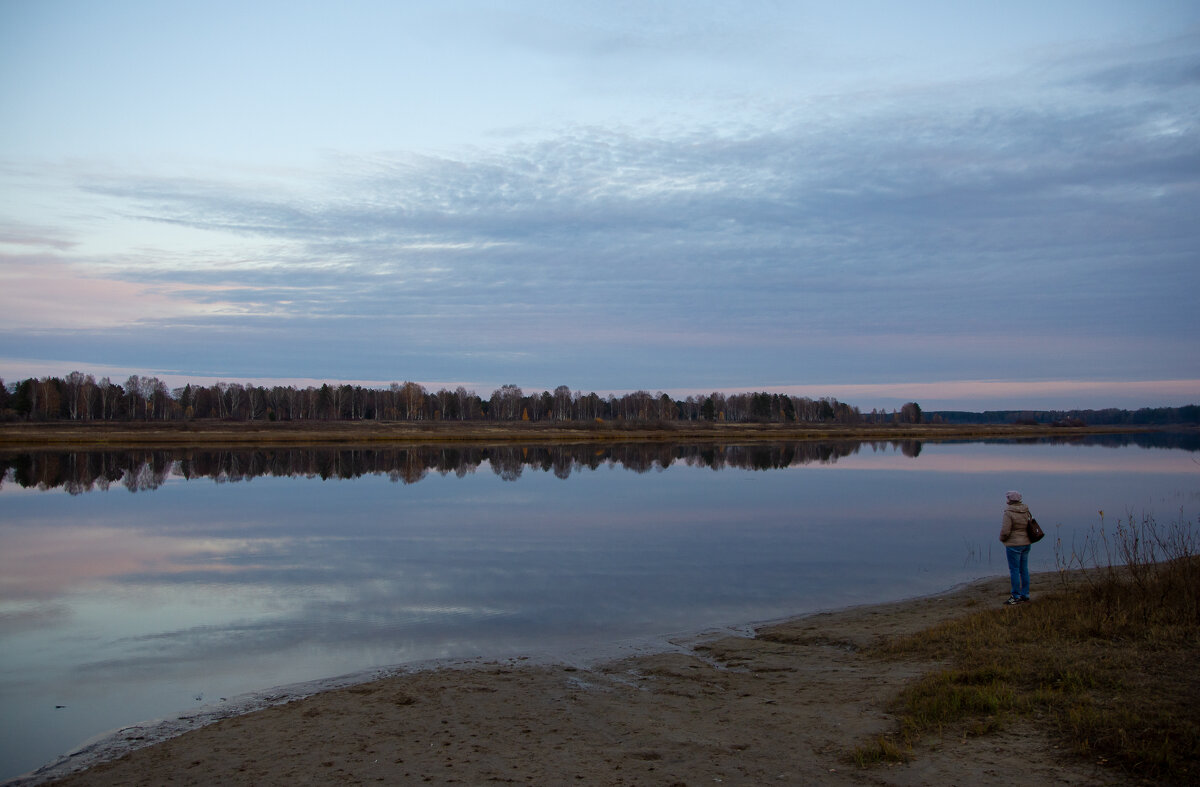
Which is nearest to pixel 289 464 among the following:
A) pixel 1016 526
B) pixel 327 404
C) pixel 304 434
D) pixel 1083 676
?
pixel 304 434

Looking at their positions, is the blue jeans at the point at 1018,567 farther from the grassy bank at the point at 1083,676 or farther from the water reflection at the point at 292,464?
the water reflection at the point at 292,464

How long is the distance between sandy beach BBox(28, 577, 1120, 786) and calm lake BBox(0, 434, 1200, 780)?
1168mm

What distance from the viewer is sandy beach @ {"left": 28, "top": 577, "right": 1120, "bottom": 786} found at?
5816 mm

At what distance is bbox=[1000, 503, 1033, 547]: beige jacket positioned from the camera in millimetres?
11344

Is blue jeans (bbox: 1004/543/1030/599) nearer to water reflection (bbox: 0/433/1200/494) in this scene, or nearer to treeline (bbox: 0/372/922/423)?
water reflection (bbox: 0/433/1200/494)

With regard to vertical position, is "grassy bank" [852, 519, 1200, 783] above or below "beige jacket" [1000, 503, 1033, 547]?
below

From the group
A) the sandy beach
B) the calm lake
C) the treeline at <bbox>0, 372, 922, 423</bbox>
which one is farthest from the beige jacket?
the treeline at <bbox>0, 372, 922, 423</bbox>

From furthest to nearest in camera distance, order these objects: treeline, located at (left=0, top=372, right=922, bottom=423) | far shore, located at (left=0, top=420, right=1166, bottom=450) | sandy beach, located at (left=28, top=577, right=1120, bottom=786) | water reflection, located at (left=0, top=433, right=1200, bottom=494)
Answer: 1. treeline, located at (left=0, top=372, right=922, bottom=423)
2. far shore, located at (left=0, top=420, right=1166, bottom=450)
3. water reflection, located at (left=0, top=433, right=1200, bottom=494)
4. sandy beach, located at (left=28, top=577, right=1120, bottom=786)

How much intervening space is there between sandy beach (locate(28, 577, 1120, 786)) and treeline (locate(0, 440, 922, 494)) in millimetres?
27858

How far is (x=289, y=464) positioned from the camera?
4606cm

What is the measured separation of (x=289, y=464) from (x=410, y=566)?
33.4 meters

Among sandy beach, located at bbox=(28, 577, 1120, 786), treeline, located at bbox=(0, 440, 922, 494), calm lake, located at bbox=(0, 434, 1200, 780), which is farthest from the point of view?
treeline, located at bbox=(0, 440, 922, 494)

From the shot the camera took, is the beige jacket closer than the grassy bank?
A: No

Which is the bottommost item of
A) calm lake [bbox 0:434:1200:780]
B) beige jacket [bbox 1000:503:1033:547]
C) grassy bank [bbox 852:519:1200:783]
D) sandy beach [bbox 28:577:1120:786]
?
calm lake [bbox 0:434:1200:780]
